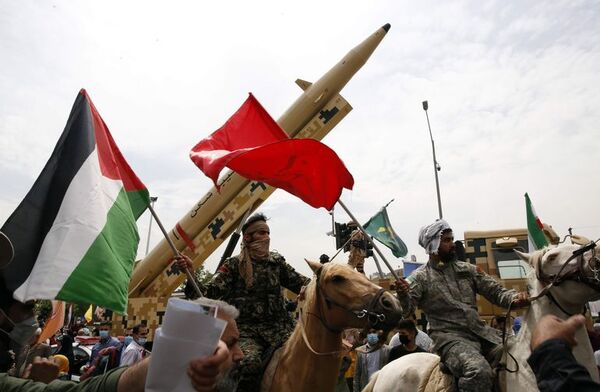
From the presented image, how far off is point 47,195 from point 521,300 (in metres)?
3.85

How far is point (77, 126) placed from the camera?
3.47m

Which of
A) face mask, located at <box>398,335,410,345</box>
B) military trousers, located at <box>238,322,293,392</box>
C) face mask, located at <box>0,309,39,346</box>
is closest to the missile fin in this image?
face mask, located at <box>398,335,410,345</box>

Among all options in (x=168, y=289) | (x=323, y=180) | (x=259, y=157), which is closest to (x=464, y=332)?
(x=323, y=180)

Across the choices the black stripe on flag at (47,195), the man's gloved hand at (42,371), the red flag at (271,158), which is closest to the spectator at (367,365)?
the red flag at (271,158)

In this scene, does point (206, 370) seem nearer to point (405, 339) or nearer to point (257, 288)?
point (257, 288)

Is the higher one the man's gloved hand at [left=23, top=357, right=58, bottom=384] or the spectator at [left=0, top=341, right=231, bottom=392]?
the spectator at [left=0, top=341, right=231, bottom=392]

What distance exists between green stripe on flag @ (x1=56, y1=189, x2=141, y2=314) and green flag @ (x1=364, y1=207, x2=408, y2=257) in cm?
1112

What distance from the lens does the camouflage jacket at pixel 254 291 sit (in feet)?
14.1

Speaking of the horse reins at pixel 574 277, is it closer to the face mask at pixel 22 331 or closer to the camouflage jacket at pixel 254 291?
the camouflage jacket at pixel 254 291

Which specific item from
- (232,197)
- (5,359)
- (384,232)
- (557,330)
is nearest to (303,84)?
(232,197)

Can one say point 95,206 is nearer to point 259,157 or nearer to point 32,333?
point 32,333

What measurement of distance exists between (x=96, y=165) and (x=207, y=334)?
2.55m

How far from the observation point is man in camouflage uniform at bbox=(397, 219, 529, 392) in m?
4.08

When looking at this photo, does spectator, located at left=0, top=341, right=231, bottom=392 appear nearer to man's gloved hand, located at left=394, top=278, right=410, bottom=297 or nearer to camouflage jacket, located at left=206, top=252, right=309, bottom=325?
camouflage jacket, located at left=206, top=252, right=309, bottom=325
